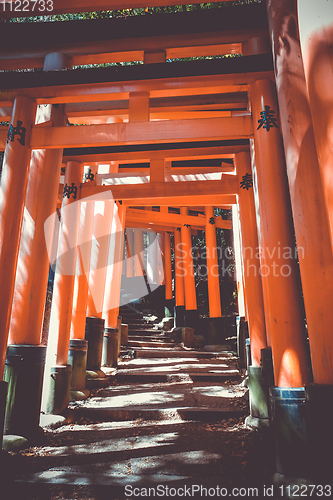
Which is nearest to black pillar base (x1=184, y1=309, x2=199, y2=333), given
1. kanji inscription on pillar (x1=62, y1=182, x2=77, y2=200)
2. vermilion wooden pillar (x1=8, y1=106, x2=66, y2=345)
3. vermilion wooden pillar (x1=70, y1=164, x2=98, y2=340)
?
vermilion wooden pillar (x1=70, y1=164, x2=98, y2=340)

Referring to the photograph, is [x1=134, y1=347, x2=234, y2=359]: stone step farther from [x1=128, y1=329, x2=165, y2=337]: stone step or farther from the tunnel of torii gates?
the tunnel of torii gates

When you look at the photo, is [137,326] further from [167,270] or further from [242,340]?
[242,340]

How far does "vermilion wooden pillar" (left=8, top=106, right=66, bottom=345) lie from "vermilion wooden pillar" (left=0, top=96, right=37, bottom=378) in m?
0.52

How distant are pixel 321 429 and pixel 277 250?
5.42ft

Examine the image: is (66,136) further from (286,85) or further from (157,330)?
(157,330)

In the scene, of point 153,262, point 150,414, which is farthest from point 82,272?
point 153,262

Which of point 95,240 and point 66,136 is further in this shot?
point 95,240

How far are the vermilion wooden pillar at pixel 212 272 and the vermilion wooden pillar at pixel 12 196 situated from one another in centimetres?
724

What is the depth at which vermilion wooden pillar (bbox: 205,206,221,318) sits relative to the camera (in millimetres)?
10547

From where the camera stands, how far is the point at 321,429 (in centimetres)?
252

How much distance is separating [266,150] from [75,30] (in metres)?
2.85

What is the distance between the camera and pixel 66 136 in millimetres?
4266

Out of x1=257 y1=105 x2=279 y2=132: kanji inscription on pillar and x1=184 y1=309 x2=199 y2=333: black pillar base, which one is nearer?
x1=257 y1=105 x2=279 y2=132: kanji inscription on pillar

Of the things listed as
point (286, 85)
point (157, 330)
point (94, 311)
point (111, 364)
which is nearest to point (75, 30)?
point (286, 85)
